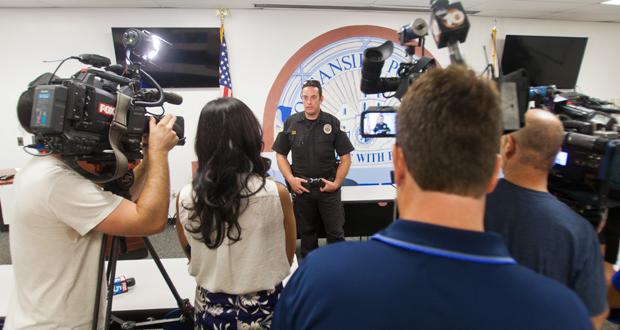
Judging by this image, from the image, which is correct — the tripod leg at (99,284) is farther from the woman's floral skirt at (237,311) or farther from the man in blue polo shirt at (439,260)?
the man in blue polo shirt at (439,260)

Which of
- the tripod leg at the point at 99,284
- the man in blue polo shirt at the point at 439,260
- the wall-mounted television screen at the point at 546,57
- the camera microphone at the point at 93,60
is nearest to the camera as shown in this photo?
the man in blue polo shirt at the point at 439,260

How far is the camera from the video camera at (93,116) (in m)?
0.97

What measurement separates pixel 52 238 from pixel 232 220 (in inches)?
20.5

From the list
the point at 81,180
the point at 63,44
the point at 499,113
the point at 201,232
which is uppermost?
the point at 63,44

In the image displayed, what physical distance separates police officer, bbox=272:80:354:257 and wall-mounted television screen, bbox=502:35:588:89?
3.13 m

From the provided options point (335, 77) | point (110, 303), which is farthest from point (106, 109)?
point (335, 77)

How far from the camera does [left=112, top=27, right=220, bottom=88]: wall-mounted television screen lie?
4.09 meters

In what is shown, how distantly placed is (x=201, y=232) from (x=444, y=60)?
15.1ft

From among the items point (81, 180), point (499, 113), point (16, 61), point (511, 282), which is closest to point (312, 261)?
point (511, 282)

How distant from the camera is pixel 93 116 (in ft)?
3.43

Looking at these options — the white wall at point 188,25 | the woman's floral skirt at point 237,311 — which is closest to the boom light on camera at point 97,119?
the woman's floral skirt at point 237,311

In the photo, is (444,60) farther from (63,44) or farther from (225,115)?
(63,44)

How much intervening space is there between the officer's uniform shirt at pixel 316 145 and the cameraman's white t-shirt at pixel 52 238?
211 centimetres

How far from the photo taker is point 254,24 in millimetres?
4281
